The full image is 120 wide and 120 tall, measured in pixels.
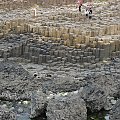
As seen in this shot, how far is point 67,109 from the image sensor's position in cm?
971

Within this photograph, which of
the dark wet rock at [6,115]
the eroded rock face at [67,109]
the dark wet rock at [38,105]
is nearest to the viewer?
the dark wet rock at [6,115]

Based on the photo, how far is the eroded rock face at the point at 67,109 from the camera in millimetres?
9695

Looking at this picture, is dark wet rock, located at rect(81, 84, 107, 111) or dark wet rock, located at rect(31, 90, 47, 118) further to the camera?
dark wet rock, located at rect(81, 84, 107, 111)

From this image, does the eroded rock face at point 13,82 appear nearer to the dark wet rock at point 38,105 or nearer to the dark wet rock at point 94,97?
the dark wet rock at point 38,105

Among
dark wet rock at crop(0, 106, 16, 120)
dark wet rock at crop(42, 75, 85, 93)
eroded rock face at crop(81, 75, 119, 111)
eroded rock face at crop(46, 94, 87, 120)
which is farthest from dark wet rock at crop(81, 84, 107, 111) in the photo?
dark wet rock at crop(0, 106, 16, 120)

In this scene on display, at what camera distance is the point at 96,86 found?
36.2 feet

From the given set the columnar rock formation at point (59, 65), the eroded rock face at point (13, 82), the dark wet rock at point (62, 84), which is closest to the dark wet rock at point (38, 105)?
the columnar rock formation at point (59, 65)

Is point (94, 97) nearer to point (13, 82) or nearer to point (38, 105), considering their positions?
point (38, 105)

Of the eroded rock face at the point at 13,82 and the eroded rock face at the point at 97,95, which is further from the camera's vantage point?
the eroded rock face at the point at 13,82

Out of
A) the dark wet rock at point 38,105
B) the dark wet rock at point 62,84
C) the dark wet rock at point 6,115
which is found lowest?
the dark wet rock at point 62,84

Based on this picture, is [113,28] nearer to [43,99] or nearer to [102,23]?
[102,23]

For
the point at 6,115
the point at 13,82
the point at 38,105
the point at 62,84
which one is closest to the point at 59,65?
the point at 62,84

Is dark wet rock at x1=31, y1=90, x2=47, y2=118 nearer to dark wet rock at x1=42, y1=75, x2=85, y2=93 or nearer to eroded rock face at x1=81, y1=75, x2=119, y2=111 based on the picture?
eroded rock face at x1=81, y1=75, x2=119, y2=111

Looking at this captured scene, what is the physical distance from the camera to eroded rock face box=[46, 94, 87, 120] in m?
9.70
